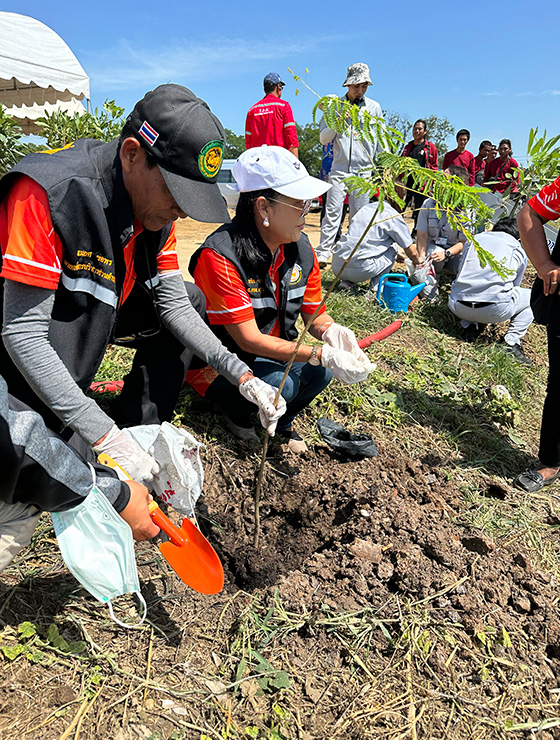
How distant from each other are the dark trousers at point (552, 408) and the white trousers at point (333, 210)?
3289 mm

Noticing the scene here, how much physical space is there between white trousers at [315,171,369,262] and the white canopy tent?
9.52 feet

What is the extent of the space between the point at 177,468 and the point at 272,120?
17.4 ft

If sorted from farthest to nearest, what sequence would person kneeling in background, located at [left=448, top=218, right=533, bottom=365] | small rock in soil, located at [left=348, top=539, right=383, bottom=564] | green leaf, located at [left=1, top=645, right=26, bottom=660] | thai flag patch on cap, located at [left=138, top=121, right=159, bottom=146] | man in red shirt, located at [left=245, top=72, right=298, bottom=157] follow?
man in red shirt, located at [left=245, top=72, right=298, bottom=157] < person kneeling in background, located at [left=448, top=218, right=533, bottom=365] < small rock in soil, located at [left=348, top=539, right=383, bottom=564] < green leaf, located at [left=1, top=645, right=26, bottom=660] < thai flag patch on cap, located at [left=138, top=121, right=159, bottom=146]

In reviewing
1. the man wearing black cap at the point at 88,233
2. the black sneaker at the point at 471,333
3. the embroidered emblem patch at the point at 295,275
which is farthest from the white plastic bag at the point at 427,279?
the man wearing black cap at the point at 88,233

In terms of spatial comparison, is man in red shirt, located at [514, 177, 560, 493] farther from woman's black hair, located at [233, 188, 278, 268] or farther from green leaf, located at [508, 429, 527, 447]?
woman's black hair, located at [233, 188, 278, 268]

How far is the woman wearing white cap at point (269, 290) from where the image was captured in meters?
2.20

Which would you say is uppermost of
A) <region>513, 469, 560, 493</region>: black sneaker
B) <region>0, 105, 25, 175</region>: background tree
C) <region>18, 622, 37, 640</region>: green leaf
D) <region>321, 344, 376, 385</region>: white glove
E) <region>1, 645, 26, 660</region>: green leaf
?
<region>0, 105, 25, 175</region>: background tree

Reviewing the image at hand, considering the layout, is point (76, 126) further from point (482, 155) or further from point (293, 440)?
point (482, 155)

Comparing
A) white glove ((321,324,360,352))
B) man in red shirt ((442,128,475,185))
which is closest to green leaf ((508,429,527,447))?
white glove ((321,324,360,352))

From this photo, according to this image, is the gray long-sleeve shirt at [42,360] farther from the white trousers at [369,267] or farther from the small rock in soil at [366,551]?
the white trousers at [369,267]

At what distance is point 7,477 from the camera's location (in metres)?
1.16

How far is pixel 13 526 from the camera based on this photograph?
1365 millimetres

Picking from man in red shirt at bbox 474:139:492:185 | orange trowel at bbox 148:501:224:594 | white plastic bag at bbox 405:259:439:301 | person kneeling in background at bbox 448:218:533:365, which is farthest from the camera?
man in red shirt at bbox 474:139:492:185

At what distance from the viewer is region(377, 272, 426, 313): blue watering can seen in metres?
4.85
